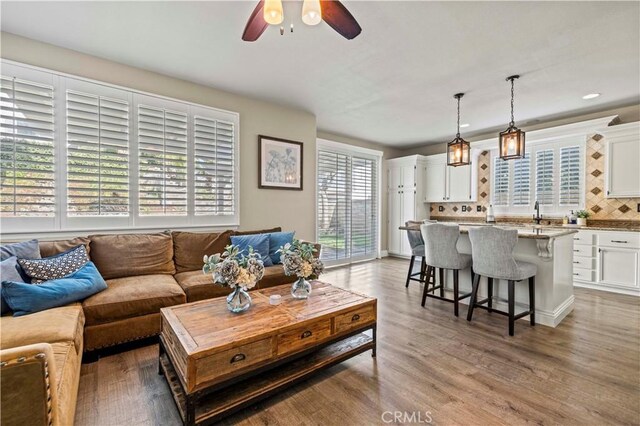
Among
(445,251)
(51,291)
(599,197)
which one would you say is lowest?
(51,291)

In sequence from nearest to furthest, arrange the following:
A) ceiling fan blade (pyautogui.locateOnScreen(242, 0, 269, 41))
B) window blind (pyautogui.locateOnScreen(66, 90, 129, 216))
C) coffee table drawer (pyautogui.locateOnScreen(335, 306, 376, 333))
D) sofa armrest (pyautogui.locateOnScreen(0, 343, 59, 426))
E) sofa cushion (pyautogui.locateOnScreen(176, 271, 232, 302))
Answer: sofa armrest (pyautogui.locateOnScreen(0, 343, 59, 426)), ceiling fan blade (pyautogui.locateOnScreen(242, 0, 269, 41)), coffee table drawer (pyautogui.locateOnScreen(335, 306, 376, 333)), sofa cushion (pyautogui.locateOnScreen(176, 271, 232, 302)), window blind (pyautogui.locateOnScreen(66, 90, 129, 216))

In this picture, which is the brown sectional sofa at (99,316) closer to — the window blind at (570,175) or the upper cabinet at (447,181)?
the upper cabinet at (447,181)

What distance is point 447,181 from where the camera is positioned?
6410 millimetres

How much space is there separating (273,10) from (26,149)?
2.70 m

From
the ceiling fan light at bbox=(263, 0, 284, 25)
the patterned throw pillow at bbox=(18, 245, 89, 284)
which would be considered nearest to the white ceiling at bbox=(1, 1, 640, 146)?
the ceiling fan light at bbox=(263, 0, 284, 25)

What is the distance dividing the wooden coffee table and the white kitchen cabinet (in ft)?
15.1

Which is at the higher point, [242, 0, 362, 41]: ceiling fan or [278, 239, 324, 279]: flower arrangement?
[242, 0, 362, 41]: ceiling fan

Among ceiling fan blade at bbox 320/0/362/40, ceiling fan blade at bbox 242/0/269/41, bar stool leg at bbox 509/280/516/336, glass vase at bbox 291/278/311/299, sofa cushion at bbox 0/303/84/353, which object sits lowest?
bar stool leg at bbox 509/280/516/336

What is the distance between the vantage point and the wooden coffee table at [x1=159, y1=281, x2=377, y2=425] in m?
1.55

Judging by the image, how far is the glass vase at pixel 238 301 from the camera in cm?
203

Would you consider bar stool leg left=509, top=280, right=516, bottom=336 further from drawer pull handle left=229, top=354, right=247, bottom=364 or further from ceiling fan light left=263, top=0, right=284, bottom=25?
ceiling fan light left=263, top=0, right=284, bottom=25

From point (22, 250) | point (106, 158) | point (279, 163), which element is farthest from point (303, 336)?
point (279, 163)

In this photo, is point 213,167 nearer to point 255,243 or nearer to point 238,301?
point 255,243

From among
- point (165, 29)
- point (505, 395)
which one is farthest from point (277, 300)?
point (165, 29)
